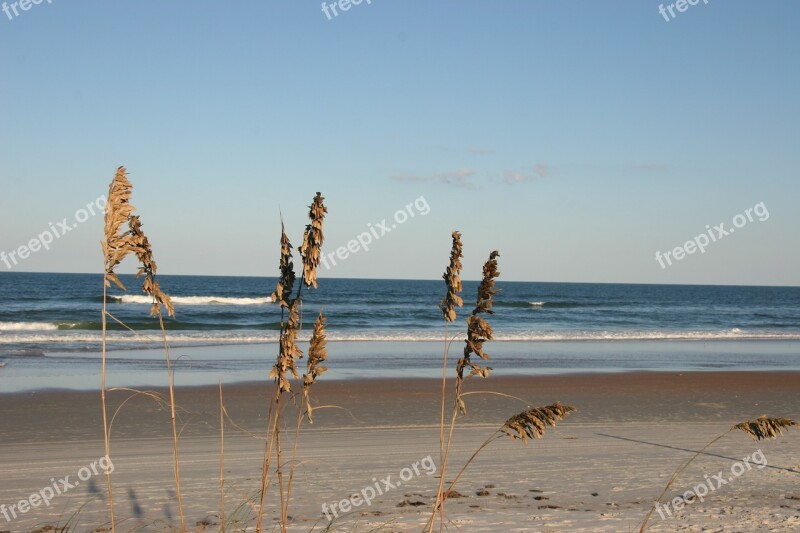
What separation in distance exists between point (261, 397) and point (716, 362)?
14853 millimetres

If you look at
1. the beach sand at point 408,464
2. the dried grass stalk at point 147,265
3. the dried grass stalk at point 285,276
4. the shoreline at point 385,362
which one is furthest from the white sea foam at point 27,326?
the dried grass stalk at point 285,276

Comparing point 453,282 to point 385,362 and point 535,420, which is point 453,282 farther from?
point 385,362

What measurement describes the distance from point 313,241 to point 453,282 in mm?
510

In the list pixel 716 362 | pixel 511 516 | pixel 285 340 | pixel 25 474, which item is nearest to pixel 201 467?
pixel 25 474

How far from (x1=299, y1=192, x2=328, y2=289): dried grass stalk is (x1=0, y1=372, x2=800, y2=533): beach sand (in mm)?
924

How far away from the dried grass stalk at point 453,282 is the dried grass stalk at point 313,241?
0.45 metres

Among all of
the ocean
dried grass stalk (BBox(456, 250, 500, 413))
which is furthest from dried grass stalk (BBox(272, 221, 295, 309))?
the ocean

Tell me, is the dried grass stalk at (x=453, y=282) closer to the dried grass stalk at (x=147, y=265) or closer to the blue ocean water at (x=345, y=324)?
the dried grass stalk at (x=147, y=265)

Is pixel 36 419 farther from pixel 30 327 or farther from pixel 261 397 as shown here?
pixel 30 327

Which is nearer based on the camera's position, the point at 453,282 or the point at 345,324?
the point at 453,282

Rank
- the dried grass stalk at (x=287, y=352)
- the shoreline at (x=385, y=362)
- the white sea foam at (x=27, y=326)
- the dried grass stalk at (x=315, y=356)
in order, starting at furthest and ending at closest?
the white sea foam at (x=27, y=326) < the shoreline at (x=385, y=362) < the dried grass stalk at (x=315, y=356) < the dried grass stalk at (x=287, y=352)

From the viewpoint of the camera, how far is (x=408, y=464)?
26.5 ft

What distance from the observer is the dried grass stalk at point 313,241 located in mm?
2287

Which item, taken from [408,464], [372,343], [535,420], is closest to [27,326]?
[372,343]
